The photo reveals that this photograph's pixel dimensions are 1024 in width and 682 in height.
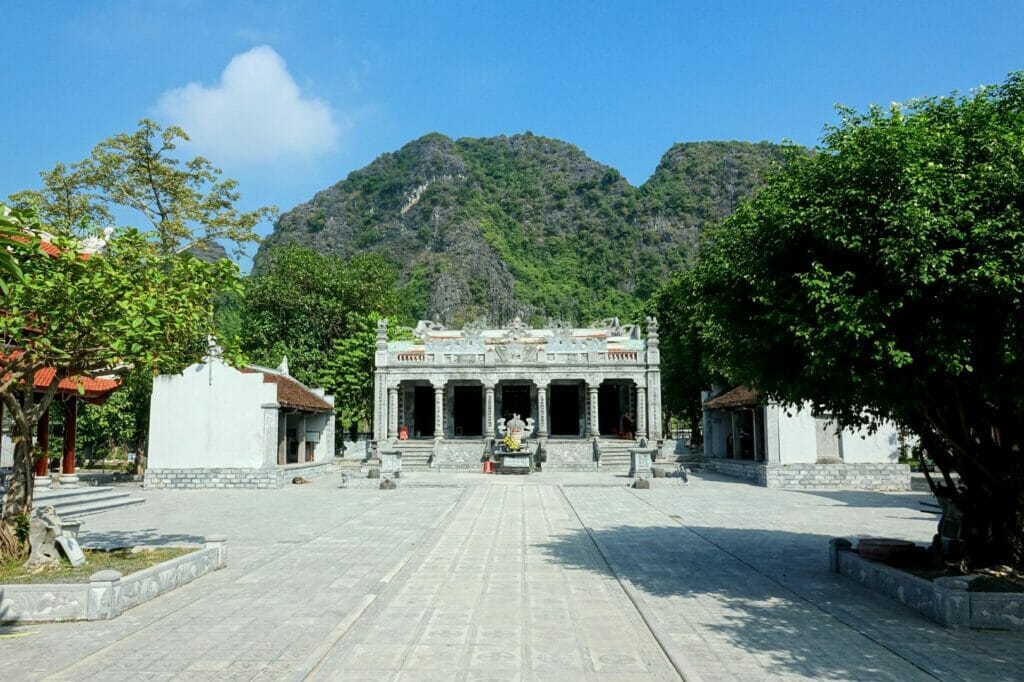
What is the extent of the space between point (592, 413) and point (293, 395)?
46.5 feet

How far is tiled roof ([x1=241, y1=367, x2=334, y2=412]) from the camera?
24913 mm

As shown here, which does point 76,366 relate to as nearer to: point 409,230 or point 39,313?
point 39,313

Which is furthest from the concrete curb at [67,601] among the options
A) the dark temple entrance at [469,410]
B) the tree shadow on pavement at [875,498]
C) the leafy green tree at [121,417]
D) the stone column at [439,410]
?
the dark temple entrance at [469,410]

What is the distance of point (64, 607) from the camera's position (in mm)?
7129

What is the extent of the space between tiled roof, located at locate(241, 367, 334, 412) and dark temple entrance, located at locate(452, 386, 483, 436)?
876 cm

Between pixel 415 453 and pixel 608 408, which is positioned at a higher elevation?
pixel 608 408

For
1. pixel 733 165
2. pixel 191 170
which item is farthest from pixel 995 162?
pixel 733 165

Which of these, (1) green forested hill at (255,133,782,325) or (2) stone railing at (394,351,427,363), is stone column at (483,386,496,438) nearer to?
(2) stone railing at (394,351,427,363)

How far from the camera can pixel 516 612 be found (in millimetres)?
7301

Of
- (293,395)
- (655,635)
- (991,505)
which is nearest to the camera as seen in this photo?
(655,635)

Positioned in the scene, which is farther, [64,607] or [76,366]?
[76,366]

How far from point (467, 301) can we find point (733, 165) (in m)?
51.4

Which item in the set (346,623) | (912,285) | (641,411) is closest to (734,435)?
(641,411)

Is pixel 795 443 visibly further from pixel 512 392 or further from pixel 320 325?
pixel 320 325
